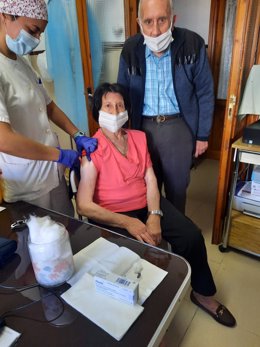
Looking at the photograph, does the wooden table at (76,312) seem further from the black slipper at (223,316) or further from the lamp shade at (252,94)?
A: the lamp shade at (252,94)

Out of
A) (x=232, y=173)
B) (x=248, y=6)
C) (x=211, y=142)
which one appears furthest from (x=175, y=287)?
(x=211, y=142)

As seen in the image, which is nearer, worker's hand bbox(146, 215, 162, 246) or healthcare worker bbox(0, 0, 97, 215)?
healthcare worker bbox(0, 0, 97, 215)

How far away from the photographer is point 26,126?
1220mm

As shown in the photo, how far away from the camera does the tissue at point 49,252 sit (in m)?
0.73

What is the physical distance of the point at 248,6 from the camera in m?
1.48

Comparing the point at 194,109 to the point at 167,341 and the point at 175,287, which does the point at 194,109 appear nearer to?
the point at 175,287

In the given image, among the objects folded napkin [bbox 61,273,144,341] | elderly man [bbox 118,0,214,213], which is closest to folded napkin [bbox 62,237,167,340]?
folded napkin [bbox 61,273,144,341]

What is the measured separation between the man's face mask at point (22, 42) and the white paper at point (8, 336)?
1004 millimetres

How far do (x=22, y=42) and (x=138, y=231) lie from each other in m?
0.95

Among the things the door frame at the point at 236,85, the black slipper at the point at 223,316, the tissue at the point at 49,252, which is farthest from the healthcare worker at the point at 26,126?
the black slipper at the point at 223,316

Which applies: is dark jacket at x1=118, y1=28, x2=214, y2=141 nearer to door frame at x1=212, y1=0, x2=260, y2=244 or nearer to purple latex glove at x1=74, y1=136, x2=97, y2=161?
door frame at x1=212, y1=0, x2=260, y2=244

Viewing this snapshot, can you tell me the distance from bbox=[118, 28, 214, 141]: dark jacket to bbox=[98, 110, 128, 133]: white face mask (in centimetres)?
34

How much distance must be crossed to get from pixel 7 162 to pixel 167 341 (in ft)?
3.92

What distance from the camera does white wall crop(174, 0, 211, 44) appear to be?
3.08 m
